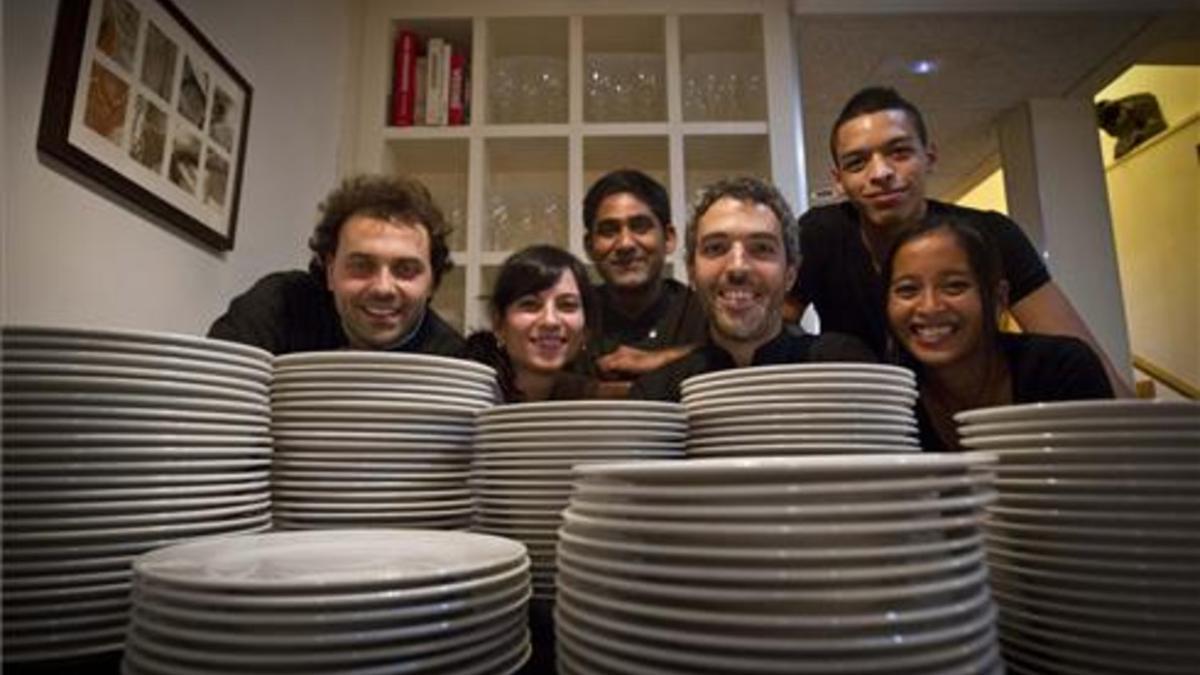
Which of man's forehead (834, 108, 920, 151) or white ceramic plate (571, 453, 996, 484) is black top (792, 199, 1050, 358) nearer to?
man's forehead (834, 108, 920, 151)

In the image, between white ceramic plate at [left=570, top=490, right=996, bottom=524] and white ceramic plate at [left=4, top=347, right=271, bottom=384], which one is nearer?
white ceramic plate at [left=570, top=490, right=996, bottom=524]

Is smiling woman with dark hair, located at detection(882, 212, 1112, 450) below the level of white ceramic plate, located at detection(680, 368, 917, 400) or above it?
above

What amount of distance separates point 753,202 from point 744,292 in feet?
0.58

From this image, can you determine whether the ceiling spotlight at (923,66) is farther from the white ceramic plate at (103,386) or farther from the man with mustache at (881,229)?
the white ceramic plate at (103,386)

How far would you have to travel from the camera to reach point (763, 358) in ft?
4.01

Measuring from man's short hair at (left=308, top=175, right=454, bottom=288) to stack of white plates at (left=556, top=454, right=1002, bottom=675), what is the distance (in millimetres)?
1007

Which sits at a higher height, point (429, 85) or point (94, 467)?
point (429, 85)

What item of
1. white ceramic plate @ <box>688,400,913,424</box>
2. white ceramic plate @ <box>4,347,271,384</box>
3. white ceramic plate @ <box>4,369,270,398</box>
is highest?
white ceramic plate @ <box>4,347,271,384</box>

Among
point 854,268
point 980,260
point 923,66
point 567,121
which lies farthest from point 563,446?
point 923,66

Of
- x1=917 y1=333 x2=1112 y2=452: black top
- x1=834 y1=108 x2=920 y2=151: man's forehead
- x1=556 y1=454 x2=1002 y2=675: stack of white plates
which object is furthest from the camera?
x1=834 y1=108 x2=920 y2=151: man's forehead

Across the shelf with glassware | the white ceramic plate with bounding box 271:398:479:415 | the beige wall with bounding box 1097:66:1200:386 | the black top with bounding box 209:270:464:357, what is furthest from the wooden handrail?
the white ceramic plate with bounding box 271:398:479:415

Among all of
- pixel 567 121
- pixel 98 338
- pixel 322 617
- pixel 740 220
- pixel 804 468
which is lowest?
pixel 322 617

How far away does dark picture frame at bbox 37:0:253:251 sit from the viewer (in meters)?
1.26

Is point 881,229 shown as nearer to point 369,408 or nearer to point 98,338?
point 369,408
